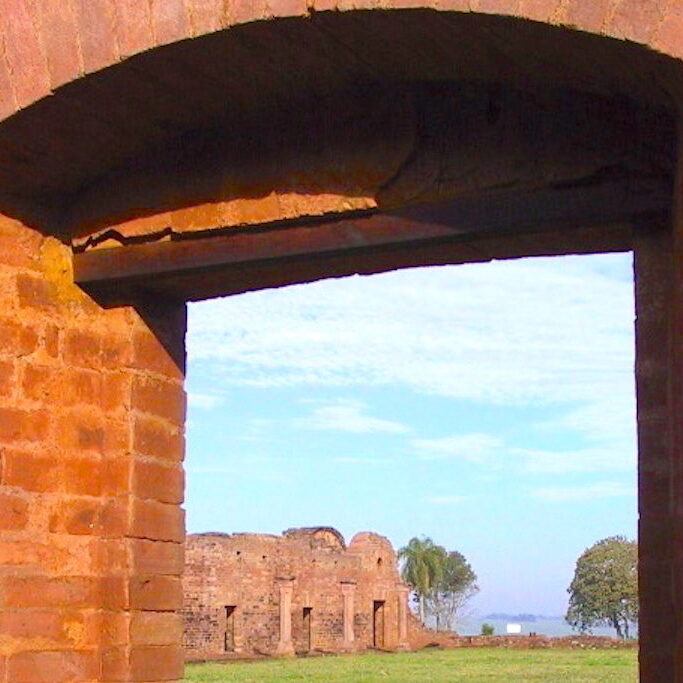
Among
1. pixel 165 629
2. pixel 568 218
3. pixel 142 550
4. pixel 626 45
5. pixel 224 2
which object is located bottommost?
pixel 165 629

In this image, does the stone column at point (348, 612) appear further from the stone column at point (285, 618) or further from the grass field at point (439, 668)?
the stone column at point (285, 618)

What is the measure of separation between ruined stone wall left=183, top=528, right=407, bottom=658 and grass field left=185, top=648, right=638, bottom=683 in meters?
1.03

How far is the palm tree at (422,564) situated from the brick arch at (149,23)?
53.5 metres

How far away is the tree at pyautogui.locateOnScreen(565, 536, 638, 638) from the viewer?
2174 inches

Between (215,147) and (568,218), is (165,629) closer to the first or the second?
(215,147)

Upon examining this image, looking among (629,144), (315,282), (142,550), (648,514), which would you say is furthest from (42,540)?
(629,144)

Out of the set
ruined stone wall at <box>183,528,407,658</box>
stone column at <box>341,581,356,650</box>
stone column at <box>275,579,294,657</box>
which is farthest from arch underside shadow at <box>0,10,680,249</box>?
stone column at <box>341,581,356,650</box>

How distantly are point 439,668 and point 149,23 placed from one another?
25.1m

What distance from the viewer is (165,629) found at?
4.76 meters

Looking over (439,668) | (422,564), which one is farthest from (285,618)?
(422,564)

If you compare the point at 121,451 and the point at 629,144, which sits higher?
the point at 629,144

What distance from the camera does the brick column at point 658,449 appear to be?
345cm

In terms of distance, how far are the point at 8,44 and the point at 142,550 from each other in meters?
1.90

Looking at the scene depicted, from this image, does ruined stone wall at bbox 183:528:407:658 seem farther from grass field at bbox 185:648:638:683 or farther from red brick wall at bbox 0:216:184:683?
red brick wall at bbox 0:216:184:683
